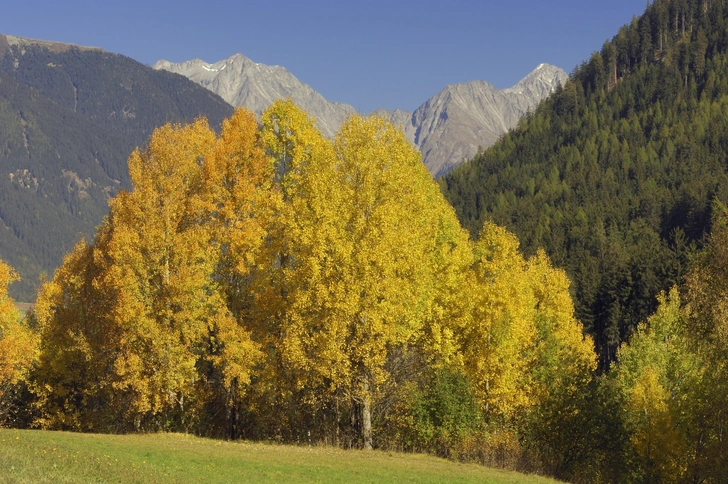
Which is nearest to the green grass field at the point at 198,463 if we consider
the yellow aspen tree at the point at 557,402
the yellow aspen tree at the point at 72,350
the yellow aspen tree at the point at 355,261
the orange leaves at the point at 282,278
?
the orange leaves at the point at 282,278

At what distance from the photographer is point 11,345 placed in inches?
1860

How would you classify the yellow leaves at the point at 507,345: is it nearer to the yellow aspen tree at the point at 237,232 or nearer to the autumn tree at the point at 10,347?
the yellow aspen tree at the point at 237,232

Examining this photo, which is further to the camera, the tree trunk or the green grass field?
the tree trunk

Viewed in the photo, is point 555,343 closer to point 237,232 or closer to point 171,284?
point 237,232

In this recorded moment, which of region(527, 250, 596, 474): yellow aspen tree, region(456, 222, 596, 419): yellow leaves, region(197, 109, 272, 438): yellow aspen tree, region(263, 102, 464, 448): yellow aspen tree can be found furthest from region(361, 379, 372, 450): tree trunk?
region(527, 250, 596, 474): yellow aspen tree

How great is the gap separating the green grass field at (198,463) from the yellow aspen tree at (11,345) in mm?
12197

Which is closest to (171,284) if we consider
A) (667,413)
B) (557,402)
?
(557,402)

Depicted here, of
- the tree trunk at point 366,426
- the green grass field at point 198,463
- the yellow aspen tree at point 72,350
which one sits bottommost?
the green grass field at point 198,463

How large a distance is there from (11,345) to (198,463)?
2166 cm

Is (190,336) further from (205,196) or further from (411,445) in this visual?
(411,445)

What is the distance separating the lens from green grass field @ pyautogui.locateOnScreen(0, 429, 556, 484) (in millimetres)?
25375

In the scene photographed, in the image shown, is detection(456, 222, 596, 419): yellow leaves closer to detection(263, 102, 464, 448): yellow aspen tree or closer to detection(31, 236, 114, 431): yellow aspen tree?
detection(263, 102, 464, 448): yellow aspen tree

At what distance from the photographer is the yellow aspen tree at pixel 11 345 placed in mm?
47250

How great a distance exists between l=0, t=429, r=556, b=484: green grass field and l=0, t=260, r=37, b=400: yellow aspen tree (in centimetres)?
1220
